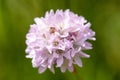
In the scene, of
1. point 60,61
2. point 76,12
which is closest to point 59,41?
point 60,61

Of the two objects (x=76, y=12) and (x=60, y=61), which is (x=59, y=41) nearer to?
(x=60, y=61)

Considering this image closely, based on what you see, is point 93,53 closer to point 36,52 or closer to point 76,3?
point 76,3

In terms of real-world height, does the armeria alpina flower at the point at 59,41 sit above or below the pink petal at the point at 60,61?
above

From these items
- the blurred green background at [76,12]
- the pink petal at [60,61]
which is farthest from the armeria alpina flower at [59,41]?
the blurred green background at [76,12]

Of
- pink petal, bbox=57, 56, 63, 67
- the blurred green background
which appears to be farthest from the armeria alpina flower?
the blurred green background

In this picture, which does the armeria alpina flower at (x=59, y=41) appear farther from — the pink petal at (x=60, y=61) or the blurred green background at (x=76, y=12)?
the blurred green background at (x=76, y=12)
